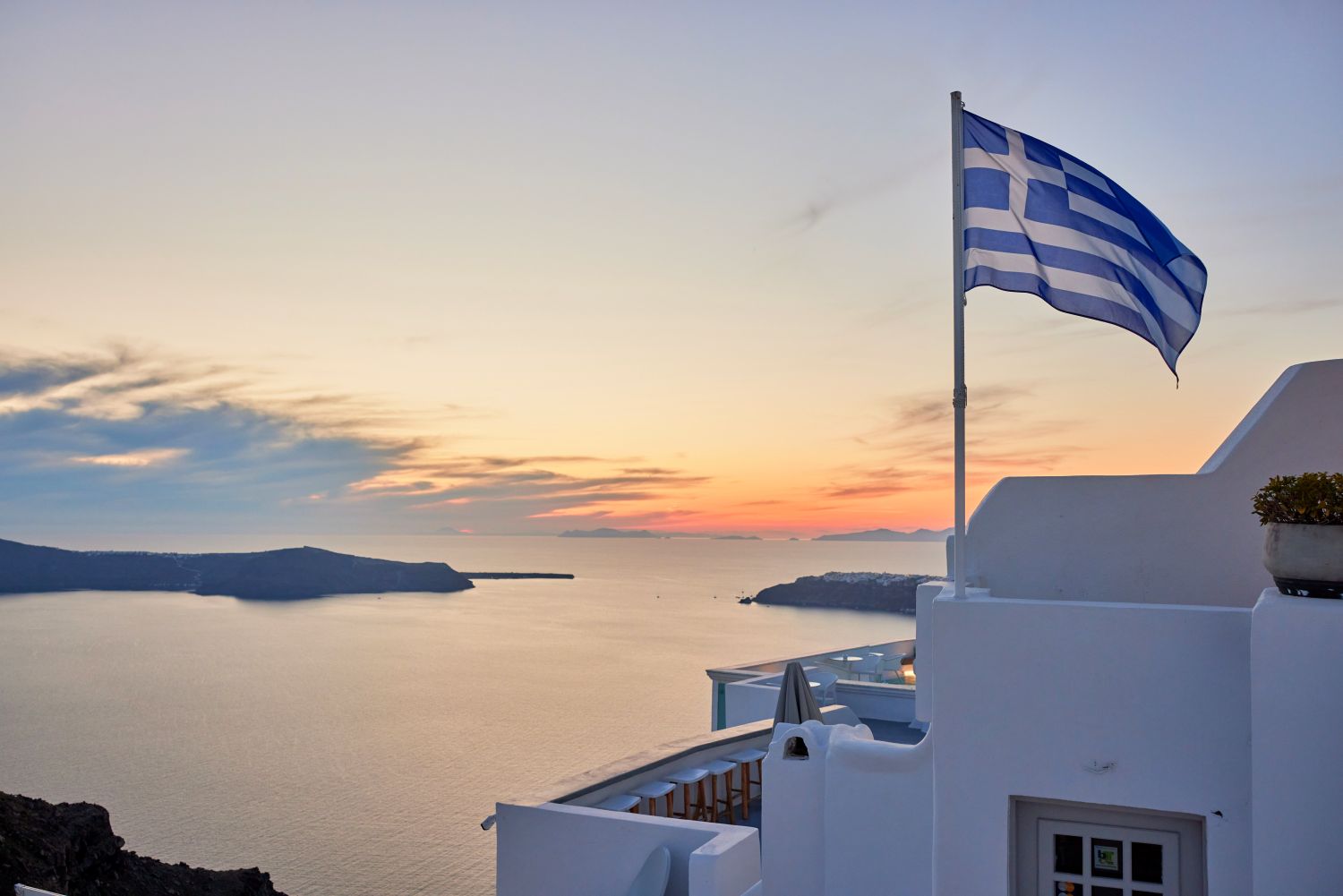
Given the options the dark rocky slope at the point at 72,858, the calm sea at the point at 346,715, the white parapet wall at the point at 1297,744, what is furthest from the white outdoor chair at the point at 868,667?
the calm sea at the point at 346,715

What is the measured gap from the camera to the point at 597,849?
688cm

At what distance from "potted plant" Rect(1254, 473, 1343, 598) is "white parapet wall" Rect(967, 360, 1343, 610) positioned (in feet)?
3.71

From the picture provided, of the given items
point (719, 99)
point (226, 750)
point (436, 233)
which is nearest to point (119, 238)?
point (436, 233)

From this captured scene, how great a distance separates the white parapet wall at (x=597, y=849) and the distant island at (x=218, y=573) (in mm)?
133325

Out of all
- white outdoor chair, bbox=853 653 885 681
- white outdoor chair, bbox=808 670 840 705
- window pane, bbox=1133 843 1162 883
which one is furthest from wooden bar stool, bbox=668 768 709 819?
white outdoor chair, bbox=853 653 885 681

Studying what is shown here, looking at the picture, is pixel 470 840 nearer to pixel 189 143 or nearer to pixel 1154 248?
pixel 189 143

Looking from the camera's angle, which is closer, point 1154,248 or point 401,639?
point 1154,248

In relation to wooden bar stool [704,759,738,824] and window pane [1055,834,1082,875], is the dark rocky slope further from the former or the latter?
window pane [1055,834,1082,875]

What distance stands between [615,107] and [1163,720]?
12.0m

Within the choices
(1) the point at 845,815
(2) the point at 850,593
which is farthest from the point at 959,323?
(2) the point at 850,593

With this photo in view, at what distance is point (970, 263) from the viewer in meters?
4.39

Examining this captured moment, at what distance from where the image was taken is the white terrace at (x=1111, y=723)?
3338 millimetres

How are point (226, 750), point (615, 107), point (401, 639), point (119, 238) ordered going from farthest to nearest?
1. point (401, 639)
2. point (226, 750)
3. point (119, 238)
4. point (615, 107)

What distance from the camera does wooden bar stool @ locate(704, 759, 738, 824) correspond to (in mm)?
8953
